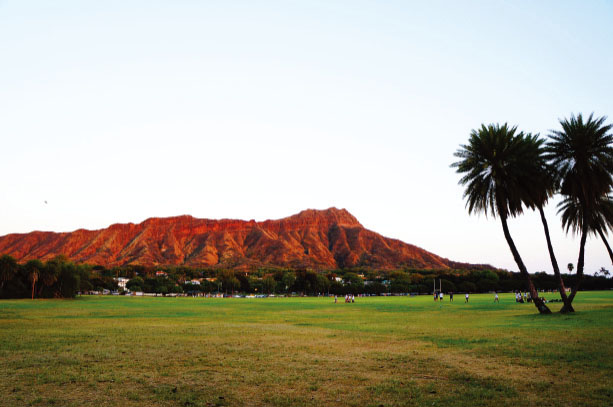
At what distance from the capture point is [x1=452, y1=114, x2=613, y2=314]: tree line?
40.3 metres

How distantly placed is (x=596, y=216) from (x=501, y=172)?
1178 centimetres

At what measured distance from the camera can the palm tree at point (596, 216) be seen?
46.2 metres

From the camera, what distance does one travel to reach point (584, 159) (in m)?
40.3

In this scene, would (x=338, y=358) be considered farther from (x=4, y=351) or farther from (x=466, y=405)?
(x=4, y=351)

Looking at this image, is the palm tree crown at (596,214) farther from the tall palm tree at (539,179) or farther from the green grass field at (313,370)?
the green grass field at (313,370)

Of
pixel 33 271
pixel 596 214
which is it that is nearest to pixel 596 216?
pixel 596 214

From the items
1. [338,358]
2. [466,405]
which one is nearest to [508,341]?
[338,358]

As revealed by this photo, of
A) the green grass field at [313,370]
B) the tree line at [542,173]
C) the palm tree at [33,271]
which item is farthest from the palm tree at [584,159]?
the palm tree at [33,271]

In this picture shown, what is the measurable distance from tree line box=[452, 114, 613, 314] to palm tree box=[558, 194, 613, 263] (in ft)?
0.28

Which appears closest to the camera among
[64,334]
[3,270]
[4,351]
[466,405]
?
[466,405]

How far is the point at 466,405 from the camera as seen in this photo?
11117 millimetres

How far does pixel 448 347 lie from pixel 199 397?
1284 cm

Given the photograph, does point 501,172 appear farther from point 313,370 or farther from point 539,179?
point 313,370

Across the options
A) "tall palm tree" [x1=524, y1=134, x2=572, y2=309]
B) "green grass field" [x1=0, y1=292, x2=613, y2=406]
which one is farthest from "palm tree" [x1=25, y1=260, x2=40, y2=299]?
"tall palm tree" [x1=524, y1=134, x2=572, y2=309]
